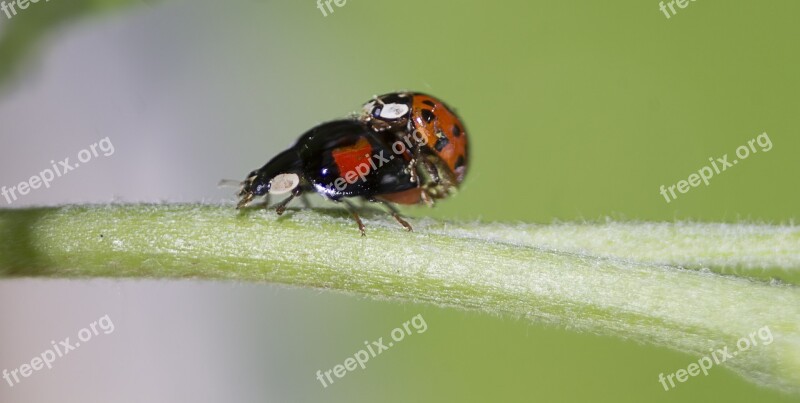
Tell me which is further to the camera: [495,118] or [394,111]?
[495,118]

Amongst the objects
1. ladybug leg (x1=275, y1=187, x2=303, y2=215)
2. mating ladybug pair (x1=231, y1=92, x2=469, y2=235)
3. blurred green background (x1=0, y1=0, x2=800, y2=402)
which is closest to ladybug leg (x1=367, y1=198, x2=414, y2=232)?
mating ladybug pair (x1=231, y1=92, x2=469, y2=235)

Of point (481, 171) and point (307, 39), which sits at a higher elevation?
point (307, 39)

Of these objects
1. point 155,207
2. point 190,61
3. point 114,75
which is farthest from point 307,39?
point 155,207

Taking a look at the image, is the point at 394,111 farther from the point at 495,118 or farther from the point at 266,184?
the point at 495,118

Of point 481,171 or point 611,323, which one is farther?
point 481,171

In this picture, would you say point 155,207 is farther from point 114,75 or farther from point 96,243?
point 114,75

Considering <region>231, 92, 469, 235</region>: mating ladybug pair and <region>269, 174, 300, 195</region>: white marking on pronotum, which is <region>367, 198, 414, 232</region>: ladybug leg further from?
<region>269, 174, 300, 195</region>: white marking on pronotum

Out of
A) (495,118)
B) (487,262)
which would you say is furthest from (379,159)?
(495,118)
